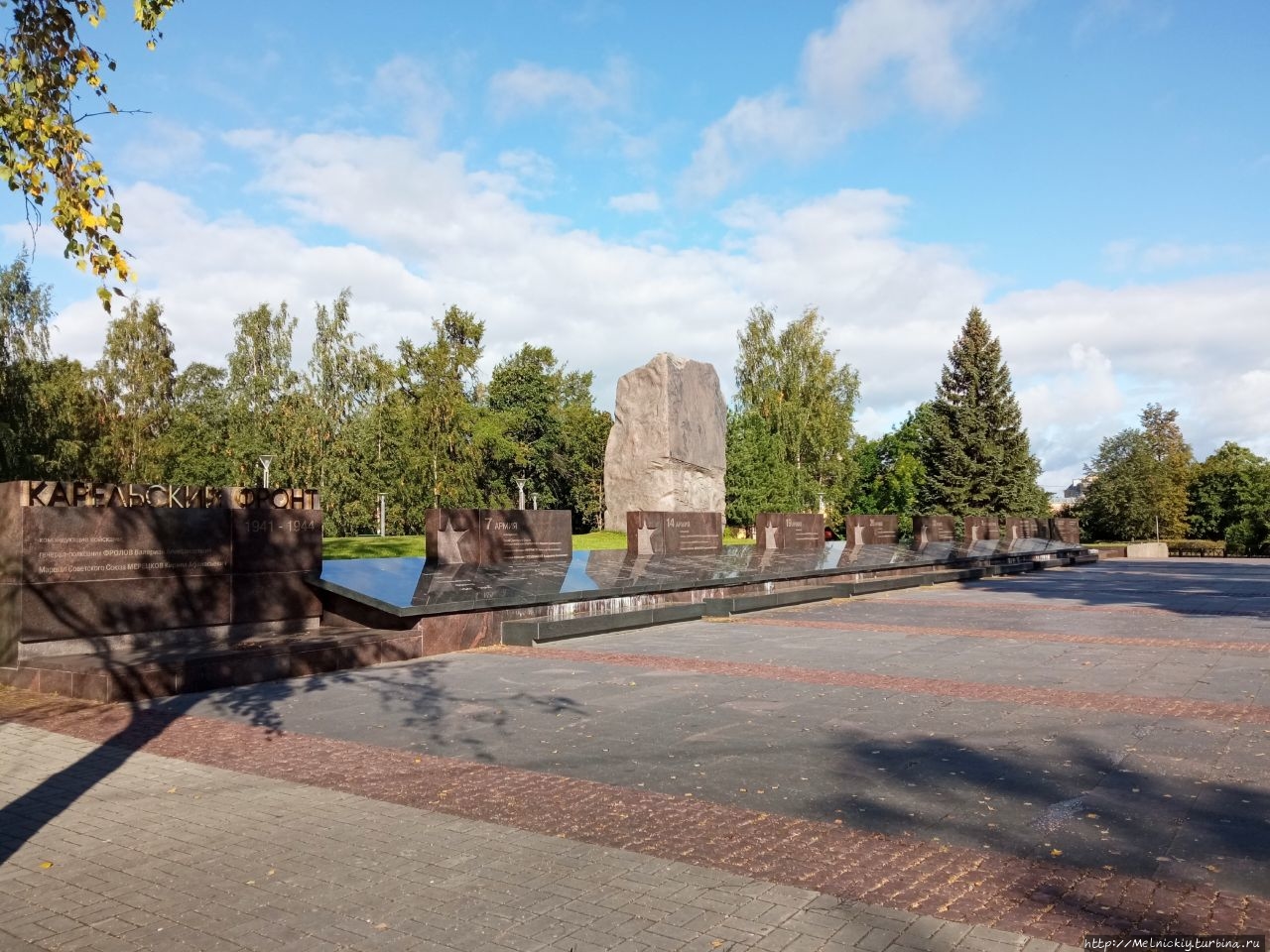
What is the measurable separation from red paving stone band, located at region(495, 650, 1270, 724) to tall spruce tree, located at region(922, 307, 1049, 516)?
136 ft

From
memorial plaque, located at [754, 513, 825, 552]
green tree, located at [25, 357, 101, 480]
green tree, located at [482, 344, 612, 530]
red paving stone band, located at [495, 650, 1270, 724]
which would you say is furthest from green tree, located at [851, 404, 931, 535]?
red paving stone band, located at [495, 650, 1270, 724]

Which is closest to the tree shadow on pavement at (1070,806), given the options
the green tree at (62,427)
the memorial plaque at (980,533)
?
the memorial plaque at (980,533)

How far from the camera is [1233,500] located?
208ft

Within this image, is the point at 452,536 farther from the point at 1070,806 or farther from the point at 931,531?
the point at 931,531

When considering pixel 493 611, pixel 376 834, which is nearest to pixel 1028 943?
pixel 376 834

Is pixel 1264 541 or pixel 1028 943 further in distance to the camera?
pixel 1264 541

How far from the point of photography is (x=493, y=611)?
42.8ft

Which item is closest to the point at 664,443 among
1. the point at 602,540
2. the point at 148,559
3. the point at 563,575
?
the point at 602,540

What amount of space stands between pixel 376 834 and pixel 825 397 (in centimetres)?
5254

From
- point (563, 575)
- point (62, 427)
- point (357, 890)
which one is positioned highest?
point (62, 427)

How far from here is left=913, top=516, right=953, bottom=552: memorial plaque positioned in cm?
3472

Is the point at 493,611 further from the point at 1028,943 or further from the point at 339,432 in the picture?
the point at 339,432

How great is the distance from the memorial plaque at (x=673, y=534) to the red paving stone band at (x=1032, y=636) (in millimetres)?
7850

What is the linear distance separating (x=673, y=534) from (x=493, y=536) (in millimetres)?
5909
